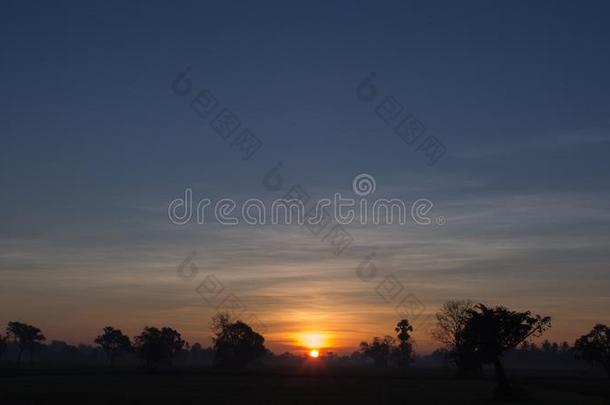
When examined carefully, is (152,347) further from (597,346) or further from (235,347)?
(597,346)

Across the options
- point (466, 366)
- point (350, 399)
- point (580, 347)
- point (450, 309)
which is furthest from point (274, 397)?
point (580, 347)

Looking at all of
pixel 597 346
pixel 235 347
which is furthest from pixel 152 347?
pixel 597 346

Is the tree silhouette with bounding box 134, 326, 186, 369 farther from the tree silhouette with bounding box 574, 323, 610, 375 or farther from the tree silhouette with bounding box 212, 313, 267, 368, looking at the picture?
the tree silhouette with bounding box 574, 323, 610, 375

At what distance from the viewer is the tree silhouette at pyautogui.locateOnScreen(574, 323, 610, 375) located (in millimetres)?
148137

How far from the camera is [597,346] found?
151 meters

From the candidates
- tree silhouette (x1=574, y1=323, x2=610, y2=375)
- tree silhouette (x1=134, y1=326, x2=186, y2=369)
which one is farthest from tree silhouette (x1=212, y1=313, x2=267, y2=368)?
tree silhouette (x1=574, y1=323, x2=610, y2=375)

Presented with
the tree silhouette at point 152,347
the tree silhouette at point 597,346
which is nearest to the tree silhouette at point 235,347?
the tree silhouette at point 152,347

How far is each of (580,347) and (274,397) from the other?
379 ft

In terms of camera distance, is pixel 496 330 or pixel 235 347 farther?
pixel 235 347

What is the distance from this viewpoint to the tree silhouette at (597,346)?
148 m

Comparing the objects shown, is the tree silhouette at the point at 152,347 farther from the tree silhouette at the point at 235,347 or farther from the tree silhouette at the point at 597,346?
the tree silhouette at the point at 597,346

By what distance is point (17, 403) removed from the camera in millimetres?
53219

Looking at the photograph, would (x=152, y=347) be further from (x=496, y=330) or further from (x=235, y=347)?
(x=496, y=330)

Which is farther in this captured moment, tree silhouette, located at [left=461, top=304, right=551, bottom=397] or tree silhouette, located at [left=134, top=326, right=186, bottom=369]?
tree silhouette, located at [left=134, top=326, right=186, bottom=369]
